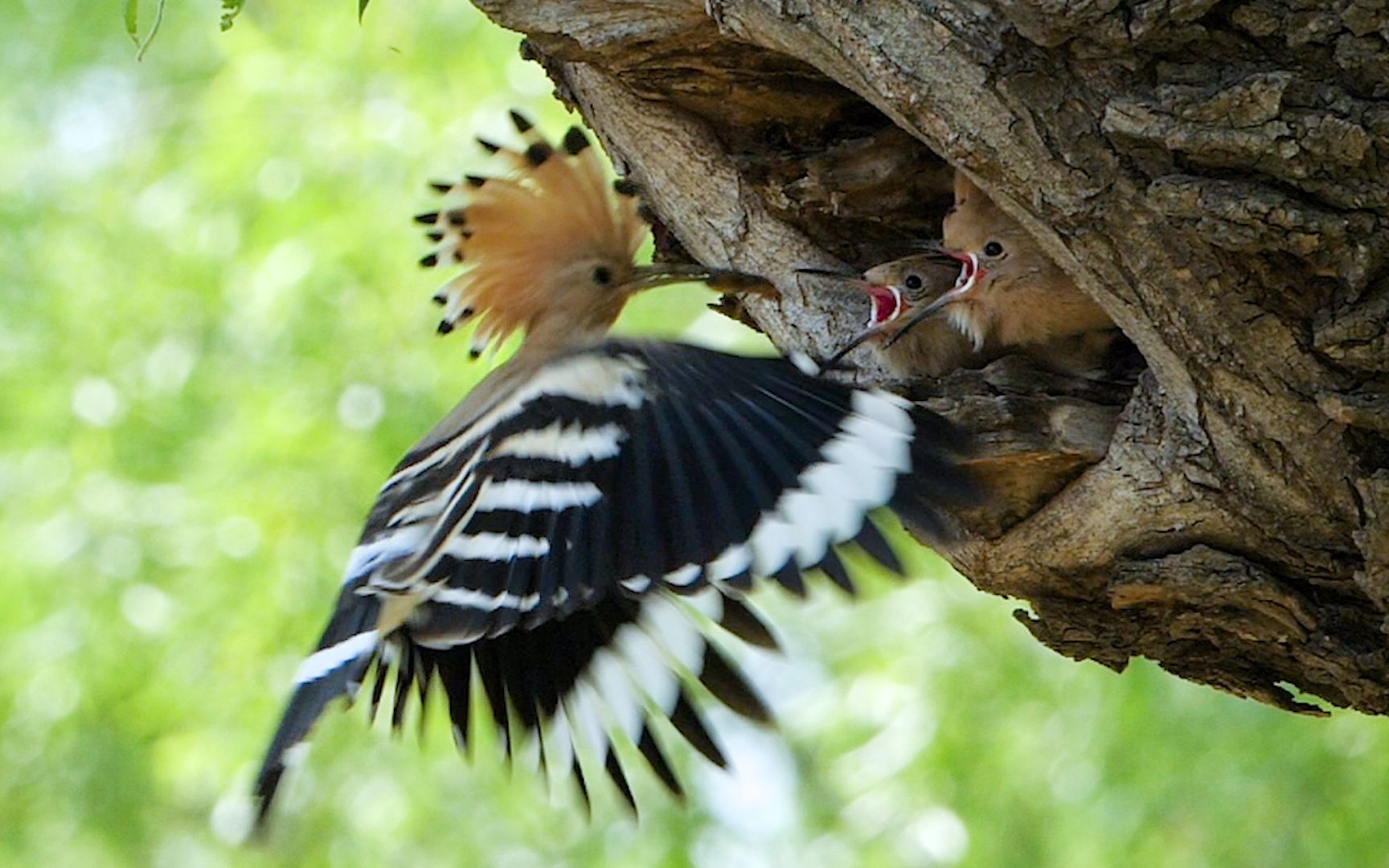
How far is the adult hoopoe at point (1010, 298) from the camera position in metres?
2.22

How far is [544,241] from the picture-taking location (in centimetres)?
260

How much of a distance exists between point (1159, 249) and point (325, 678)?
105 cm

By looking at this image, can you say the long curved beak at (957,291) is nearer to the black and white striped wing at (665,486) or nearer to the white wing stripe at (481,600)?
the black and white striped wing at (665,486)

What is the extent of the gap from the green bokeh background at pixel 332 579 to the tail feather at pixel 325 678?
1.75 meters

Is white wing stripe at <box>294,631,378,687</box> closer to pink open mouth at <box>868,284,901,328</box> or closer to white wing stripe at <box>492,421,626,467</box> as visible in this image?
white wing stripe at <box>492,421,626,467</box>

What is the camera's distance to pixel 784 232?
2324mm

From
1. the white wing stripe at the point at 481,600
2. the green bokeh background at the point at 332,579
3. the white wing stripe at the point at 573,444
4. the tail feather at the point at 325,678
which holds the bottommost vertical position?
the green bokeh background at the point at 332,579

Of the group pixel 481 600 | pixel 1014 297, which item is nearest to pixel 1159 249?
pixel 1014 297

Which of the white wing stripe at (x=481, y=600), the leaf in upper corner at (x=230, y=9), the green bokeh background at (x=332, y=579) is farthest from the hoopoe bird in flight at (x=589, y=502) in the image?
the green bokeh background at (x=332, y=579)

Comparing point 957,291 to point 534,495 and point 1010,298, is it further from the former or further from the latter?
point 534,495

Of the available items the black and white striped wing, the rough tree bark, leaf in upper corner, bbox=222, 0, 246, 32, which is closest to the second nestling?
the rough tree bark

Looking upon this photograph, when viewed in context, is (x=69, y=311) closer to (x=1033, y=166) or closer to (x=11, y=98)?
(x=11, y=98)

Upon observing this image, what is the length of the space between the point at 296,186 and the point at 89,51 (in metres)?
1.68

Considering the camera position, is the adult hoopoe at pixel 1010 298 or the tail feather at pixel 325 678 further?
the adult hoopoe at pixel 1010 298
